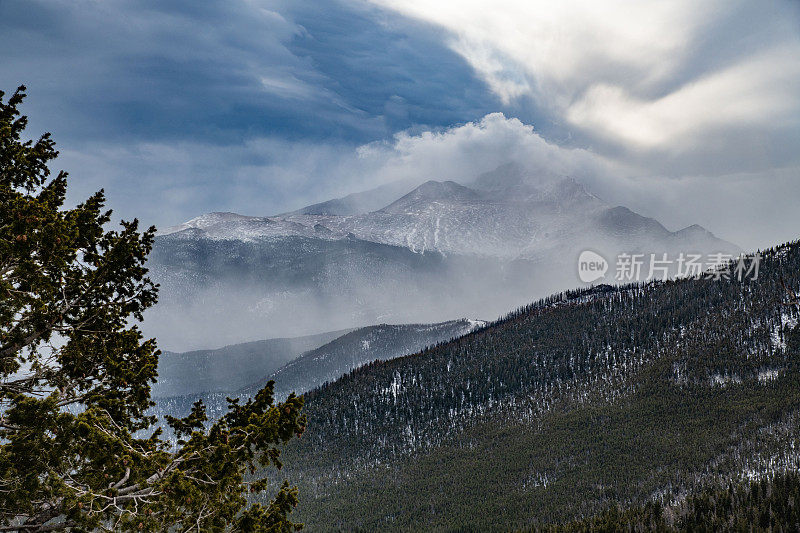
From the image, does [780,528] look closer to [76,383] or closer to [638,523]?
[638,523]

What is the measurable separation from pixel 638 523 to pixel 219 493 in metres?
100

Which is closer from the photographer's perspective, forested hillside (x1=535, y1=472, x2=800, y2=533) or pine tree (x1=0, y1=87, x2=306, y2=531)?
pine tree (x1=0, y1=87, x2=306, y2=531)

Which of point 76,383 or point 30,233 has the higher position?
point 30,233

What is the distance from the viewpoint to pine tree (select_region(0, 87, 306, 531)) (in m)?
13.3

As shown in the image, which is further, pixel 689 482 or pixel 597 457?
pixel 597 457

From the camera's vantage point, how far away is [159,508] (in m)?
13.2

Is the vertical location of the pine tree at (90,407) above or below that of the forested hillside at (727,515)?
above

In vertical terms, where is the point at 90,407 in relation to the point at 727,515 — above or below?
above

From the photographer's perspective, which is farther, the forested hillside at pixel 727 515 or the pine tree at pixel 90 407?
the forested hillside at pixel 727 515

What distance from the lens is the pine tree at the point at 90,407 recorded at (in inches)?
523

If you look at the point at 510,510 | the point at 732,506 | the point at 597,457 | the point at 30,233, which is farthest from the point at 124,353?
the point at 597,457

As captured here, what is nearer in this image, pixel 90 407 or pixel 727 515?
pixel 90 407

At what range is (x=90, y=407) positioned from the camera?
1437 centimetres

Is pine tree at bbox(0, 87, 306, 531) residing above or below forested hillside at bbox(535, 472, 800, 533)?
above
